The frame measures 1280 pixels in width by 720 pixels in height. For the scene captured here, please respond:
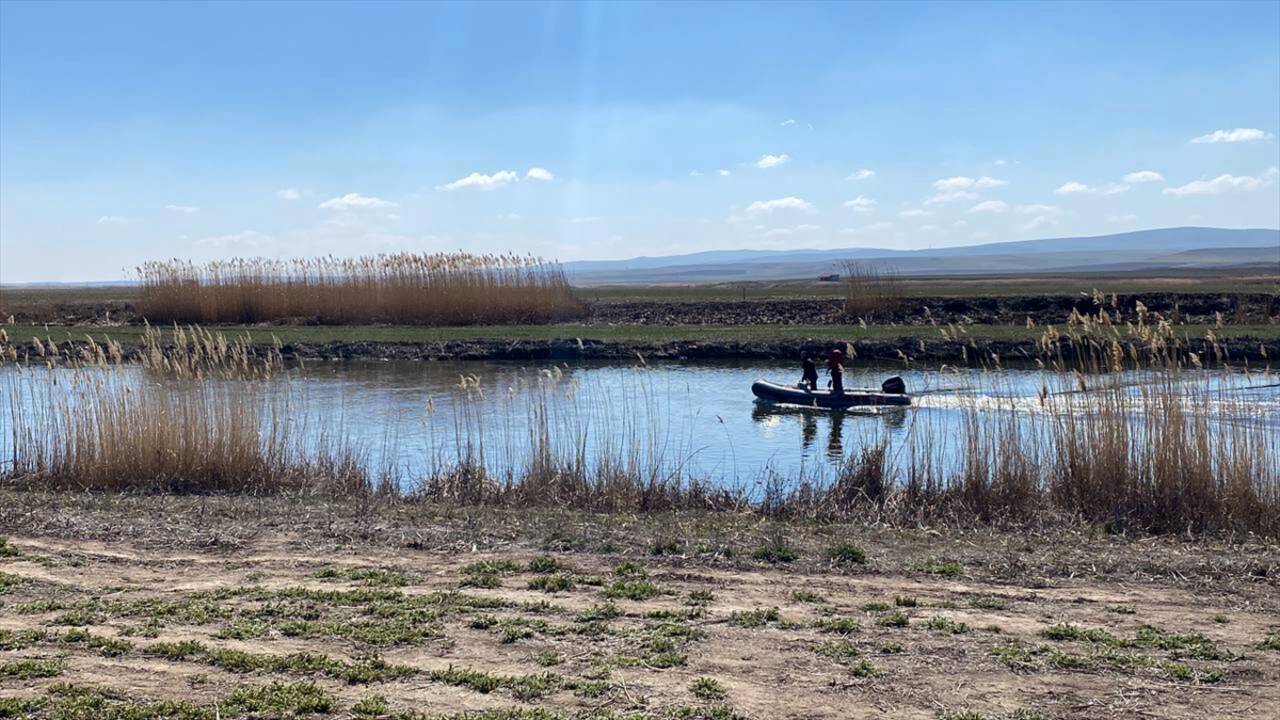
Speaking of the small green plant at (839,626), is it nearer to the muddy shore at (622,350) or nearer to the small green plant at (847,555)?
the small green plant at (847,555)

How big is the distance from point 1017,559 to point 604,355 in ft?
73.8

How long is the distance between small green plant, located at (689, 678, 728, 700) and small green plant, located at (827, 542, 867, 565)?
2.79 metres

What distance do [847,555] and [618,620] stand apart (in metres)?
2.24

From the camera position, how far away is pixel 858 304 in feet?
121

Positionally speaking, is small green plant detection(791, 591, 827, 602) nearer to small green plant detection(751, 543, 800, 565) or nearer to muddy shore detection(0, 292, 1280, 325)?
small green plant detection(751, 543, 800, 565)

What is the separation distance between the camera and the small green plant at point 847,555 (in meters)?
7.85

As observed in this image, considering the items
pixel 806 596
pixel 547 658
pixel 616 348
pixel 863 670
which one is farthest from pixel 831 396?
pixel 547 658

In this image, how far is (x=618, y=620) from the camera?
6.25 metres

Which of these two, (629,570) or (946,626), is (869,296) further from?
(946,626)

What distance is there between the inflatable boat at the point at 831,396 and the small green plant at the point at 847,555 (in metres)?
11.9

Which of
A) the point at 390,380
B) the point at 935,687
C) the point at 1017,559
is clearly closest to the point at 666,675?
the point at 935,687

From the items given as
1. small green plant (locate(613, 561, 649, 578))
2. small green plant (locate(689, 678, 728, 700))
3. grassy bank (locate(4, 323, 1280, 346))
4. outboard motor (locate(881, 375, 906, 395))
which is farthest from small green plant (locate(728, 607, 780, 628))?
grassy bank (locate(4, 323, 1280, 346))

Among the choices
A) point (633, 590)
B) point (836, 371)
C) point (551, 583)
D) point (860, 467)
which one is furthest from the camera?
point (836, 371)

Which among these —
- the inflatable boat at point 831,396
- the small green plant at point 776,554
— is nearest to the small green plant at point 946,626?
the small green plant at point 776,554
